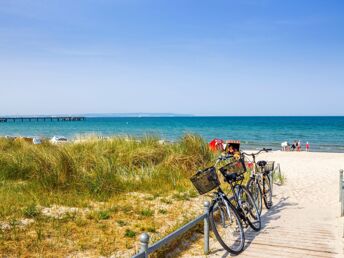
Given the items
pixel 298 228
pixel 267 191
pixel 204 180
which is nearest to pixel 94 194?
pixel 204 180

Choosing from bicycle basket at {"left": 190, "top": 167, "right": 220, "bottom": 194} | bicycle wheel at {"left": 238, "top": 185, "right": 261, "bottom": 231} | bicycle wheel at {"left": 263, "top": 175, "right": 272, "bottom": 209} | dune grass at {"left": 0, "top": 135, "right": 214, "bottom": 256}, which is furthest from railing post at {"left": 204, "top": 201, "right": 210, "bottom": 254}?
bicycle wheel at {"left": 263, "top": 175, "right": 272, "bottom": 209}

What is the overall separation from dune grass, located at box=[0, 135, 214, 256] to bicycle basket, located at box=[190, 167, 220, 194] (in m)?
1.50

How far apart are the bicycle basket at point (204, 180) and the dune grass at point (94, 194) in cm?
150

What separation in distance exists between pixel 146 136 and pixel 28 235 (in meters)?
8.87

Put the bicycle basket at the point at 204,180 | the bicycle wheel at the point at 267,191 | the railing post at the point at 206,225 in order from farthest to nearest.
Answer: the bicycle wheel at the point at 267,191 → the railing post at the point at 206,225 → the bicycle basket at the point at 204,180

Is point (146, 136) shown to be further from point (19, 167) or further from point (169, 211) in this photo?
point (169, 211)

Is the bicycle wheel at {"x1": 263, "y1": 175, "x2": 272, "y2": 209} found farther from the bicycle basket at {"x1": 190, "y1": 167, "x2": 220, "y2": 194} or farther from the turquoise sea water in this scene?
the bicycle basket at {"x1": 190, "y1": 167, "x2": 220, "y2": 194}

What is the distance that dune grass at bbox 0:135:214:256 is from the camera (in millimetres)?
5578

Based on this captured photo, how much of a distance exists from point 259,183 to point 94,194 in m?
3.82

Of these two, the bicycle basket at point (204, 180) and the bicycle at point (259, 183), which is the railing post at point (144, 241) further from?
the bicycle at point (259, 183)

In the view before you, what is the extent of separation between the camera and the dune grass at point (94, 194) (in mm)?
5578

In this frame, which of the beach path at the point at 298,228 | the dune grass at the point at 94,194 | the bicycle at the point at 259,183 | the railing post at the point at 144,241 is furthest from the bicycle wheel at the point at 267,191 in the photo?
the railing post at the point at 144,241

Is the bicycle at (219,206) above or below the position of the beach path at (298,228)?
above

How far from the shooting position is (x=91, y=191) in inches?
332
